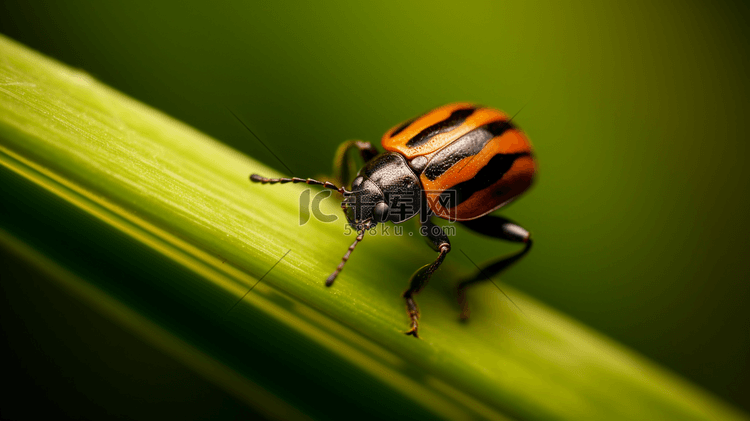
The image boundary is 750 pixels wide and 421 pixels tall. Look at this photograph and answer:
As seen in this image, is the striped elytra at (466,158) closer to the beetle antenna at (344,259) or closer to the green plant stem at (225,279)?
the beetle antenna at (344,259)

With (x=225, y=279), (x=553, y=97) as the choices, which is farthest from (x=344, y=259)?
(x=553, y=97)

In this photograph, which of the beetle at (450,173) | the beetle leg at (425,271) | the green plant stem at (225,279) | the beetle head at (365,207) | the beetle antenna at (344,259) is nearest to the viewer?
the green plant stem at (225,279)

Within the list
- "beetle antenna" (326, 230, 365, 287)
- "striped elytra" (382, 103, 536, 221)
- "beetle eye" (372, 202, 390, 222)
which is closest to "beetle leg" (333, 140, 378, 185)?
"striped elytra" (382, 103, 536, 221)

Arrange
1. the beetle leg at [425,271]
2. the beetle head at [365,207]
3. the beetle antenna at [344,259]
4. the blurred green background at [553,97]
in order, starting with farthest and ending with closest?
the blurred green background at [553,97] < the beetle head at [365,207] < the beetle leg at [425,271] < the beetle antenna at [344,259]

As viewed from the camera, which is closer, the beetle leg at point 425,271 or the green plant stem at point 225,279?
the green plant stem at point 225,279

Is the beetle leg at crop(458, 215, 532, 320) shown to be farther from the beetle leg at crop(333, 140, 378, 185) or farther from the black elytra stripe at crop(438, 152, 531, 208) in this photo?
the beetle leg at crop(333, 140, 378, 185)

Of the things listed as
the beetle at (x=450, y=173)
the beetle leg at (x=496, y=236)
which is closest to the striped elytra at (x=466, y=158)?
the beetle at (x=450, y=173)

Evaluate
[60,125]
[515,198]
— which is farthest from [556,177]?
[60,125]
